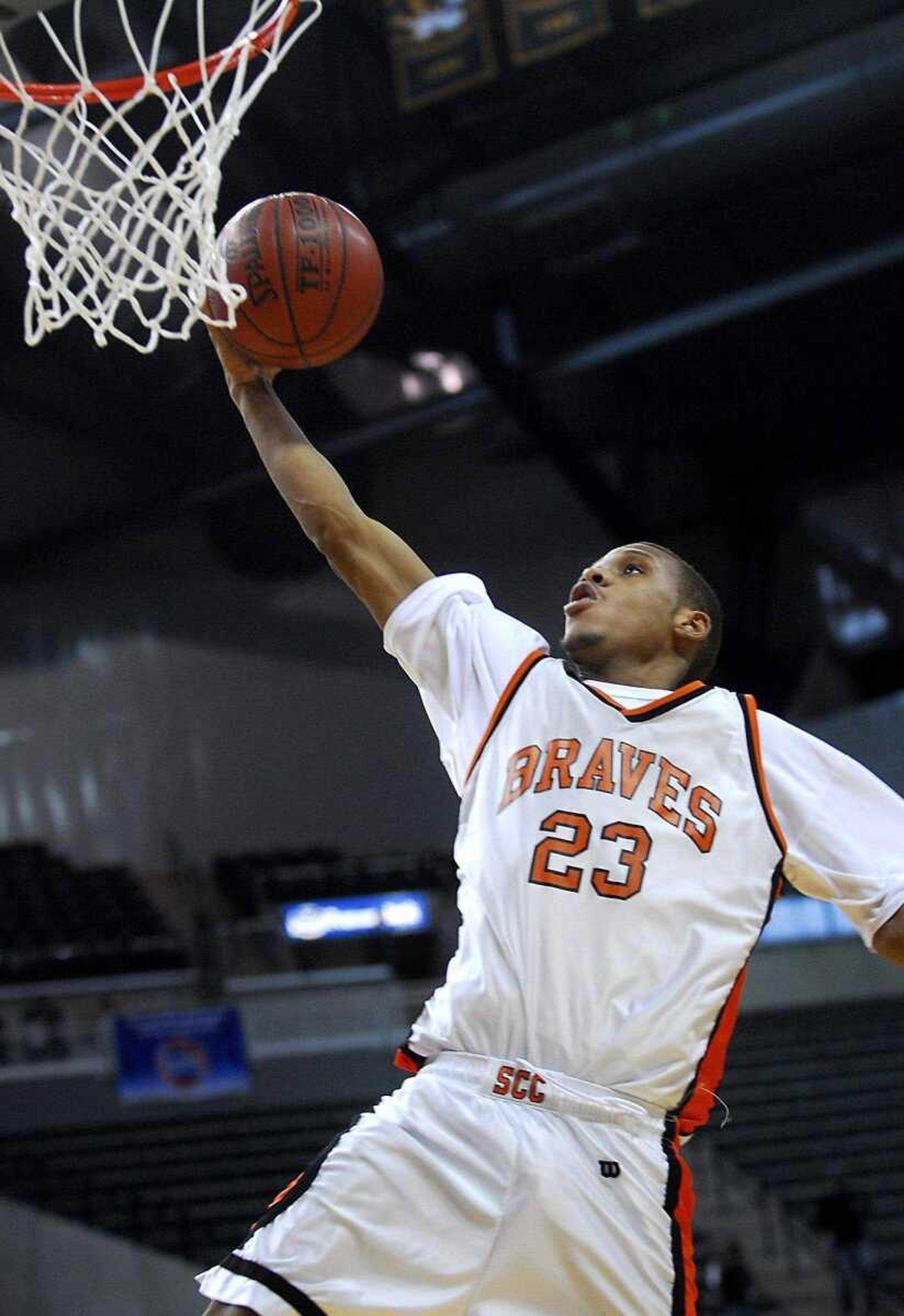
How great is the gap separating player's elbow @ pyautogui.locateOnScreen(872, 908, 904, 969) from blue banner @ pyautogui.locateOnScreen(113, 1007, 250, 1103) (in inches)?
381

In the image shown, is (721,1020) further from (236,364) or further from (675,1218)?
(236,364)

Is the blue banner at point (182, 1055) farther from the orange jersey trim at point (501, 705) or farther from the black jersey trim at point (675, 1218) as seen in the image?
the black jersey trim at point (675, 1218)

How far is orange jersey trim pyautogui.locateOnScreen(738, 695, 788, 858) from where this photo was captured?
2.44 meters

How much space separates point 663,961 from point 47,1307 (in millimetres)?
9140

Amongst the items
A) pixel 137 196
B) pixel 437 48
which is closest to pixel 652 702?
pixel 137 196

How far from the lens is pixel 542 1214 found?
2164 mm

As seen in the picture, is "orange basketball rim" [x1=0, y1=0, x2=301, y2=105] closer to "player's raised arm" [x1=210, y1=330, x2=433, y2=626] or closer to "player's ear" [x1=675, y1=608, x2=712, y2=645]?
"player's raised arm" [x1=210, y1=330, x2=433, y2=626]

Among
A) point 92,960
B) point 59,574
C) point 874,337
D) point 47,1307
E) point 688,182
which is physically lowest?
point 47,1307

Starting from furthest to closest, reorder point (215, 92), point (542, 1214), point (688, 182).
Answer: point (688, 182)
point (215, 92)
point (542, 1214)

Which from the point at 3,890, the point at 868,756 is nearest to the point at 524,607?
the point at 868,756

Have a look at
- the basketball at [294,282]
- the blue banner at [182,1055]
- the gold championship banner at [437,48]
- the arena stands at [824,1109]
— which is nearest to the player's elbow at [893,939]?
the basketball at [294,282]

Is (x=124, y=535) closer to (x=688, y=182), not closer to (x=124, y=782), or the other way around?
(x=124, y=782)

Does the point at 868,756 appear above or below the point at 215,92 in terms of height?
below

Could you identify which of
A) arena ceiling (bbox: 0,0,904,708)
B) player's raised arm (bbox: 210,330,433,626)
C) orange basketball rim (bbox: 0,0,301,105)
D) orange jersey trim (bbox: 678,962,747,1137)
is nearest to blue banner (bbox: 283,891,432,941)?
arena ceiling (bbox: 0,0,904,708)
